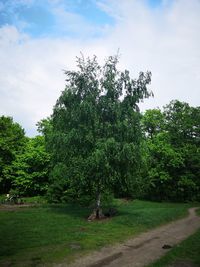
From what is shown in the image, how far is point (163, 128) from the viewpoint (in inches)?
2255

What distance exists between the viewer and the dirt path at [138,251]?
42.2 feet

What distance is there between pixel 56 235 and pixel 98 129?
421 inches

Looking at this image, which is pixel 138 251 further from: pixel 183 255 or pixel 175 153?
pixel 175 153

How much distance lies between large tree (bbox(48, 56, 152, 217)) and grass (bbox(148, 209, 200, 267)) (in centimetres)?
929

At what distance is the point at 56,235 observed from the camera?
1811cm

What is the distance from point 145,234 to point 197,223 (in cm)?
837

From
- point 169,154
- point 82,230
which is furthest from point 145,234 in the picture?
point 169,154

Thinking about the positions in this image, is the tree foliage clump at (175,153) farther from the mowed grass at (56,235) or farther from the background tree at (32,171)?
the mowed grass at (56,235)

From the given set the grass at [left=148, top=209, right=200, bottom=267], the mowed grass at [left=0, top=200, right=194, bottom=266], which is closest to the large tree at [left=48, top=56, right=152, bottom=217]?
the mowed grass at [left=0, top=200, right=194, bottom=266]

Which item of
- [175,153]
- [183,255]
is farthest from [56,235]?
[175,153]

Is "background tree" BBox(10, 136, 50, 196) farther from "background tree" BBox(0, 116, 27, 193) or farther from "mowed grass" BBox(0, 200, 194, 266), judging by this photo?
"mowed grass" BBox(0, 200, 194, 266)

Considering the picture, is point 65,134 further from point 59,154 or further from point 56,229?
point 56,229

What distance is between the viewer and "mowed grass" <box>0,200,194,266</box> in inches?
533

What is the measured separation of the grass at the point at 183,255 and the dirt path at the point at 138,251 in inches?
18.6
